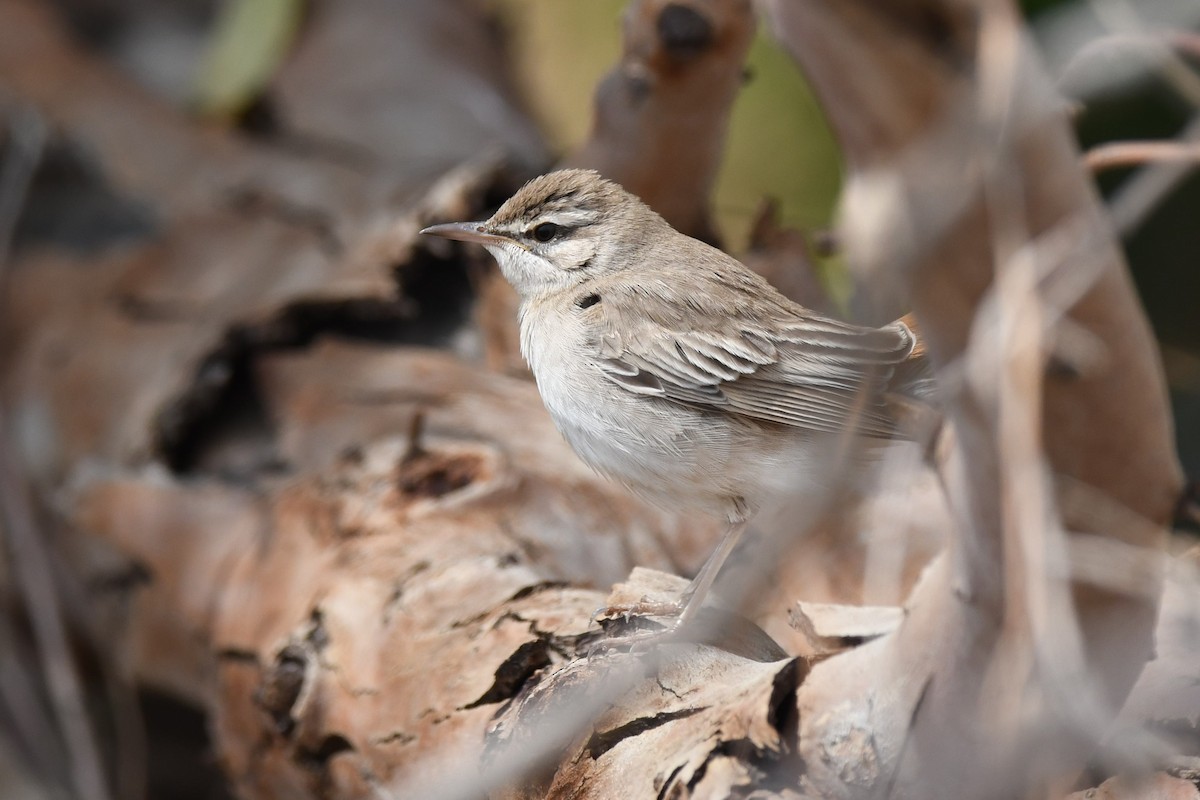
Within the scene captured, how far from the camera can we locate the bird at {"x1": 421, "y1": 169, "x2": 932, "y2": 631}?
2.67 meters

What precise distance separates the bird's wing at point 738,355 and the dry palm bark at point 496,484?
0.52m

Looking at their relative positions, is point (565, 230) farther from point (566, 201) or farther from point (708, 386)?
point (708, 386)

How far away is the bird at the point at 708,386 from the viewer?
2.67m

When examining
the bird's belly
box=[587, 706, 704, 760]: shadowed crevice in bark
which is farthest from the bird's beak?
box=[587, 706, 704, 760]: shadowed crevice in bark

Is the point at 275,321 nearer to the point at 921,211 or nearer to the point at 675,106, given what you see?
the point at 675,106

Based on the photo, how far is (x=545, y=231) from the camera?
326 centimetres

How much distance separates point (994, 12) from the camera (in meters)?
1.21

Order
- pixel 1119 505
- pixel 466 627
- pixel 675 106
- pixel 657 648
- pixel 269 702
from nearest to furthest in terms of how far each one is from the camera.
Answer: pixel 1119 505, pixel 657 648, pixel 466 627, pixel 269 702, pixel 675 106

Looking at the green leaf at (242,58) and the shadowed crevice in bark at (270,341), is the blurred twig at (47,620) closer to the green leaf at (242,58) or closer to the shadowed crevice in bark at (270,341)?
the shadowed crevice in bark at (270,341)

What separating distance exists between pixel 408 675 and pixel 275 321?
1.92 meters

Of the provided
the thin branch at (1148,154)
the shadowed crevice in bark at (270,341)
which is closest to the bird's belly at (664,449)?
the thin branch at (1148,154)

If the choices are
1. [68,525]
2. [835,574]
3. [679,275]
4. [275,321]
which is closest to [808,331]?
[679,275]

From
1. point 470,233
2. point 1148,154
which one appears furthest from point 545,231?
point 1148,154

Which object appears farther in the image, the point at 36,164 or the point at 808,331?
the point at 36,164
